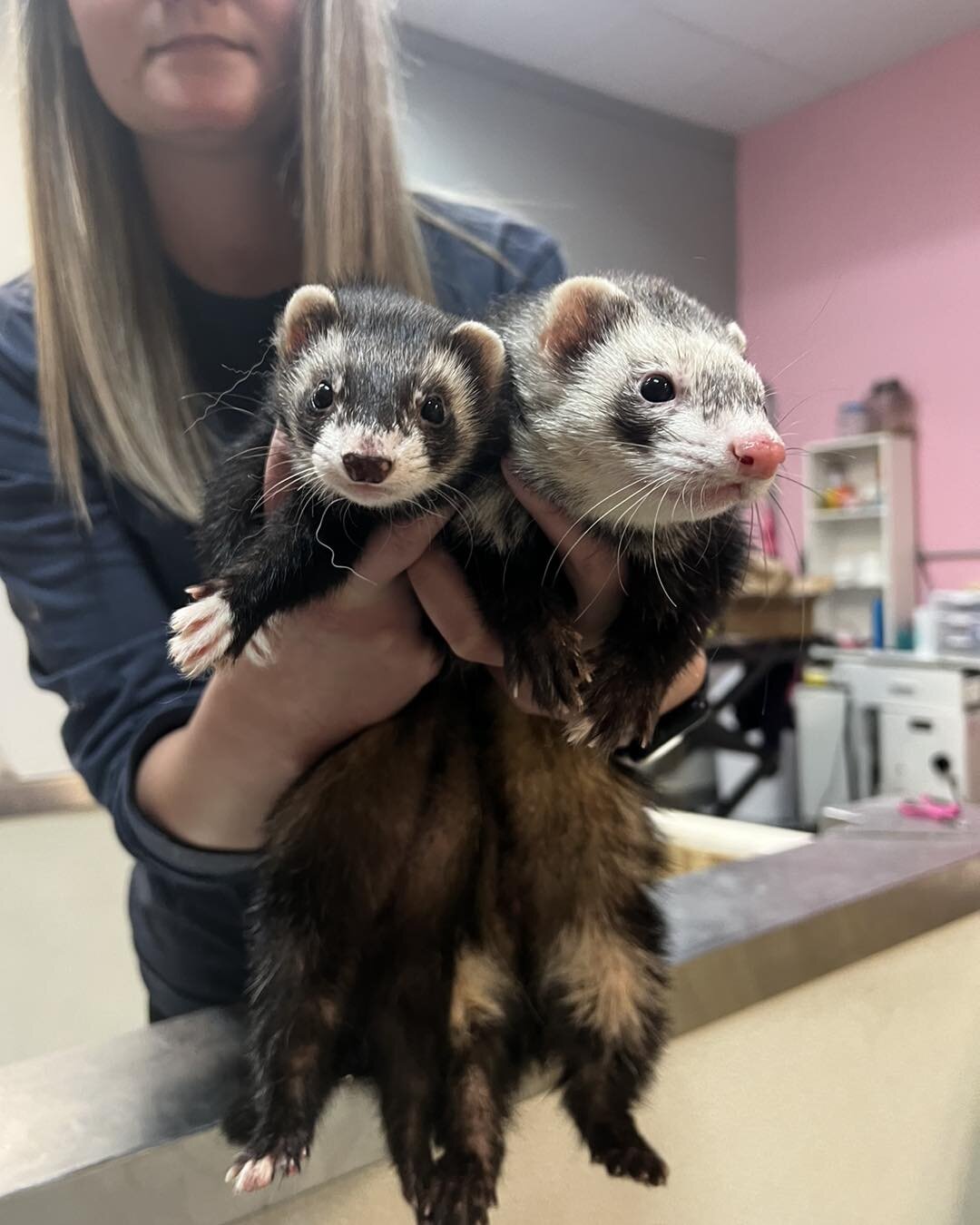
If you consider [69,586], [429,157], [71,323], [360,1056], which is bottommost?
[360,1056]

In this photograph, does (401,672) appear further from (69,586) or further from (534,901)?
(69,586)

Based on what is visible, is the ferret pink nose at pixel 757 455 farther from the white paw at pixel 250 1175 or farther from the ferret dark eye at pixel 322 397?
the white paw at pixel 250 1175

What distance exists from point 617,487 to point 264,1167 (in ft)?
1.40

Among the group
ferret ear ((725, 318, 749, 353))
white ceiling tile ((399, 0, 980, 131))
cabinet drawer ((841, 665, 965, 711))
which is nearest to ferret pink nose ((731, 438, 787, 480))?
ferret ear ((725, 318, 749, 353))

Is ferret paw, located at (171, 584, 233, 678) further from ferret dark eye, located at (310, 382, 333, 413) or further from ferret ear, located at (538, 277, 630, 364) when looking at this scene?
ferret ear, located at (538, 277, 630, 364)

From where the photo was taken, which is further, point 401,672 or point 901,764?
point 901,764

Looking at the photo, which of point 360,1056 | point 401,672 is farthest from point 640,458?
point 360,1056

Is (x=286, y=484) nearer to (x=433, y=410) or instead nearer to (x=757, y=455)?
(x=433, y=410)

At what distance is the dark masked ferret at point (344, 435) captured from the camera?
0.52m

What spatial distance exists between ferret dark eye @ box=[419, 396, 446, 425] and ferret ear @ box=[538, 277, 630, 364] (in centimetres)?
10

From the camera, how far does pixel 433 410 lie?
540 mm

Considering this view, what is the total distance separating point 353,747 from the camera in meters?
0.65

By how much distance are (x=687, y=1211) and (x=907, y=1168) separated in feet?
1.08

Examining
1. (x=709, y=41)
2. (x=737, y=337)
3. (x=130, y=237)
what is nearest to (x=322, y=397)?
(x=737, y=337)
